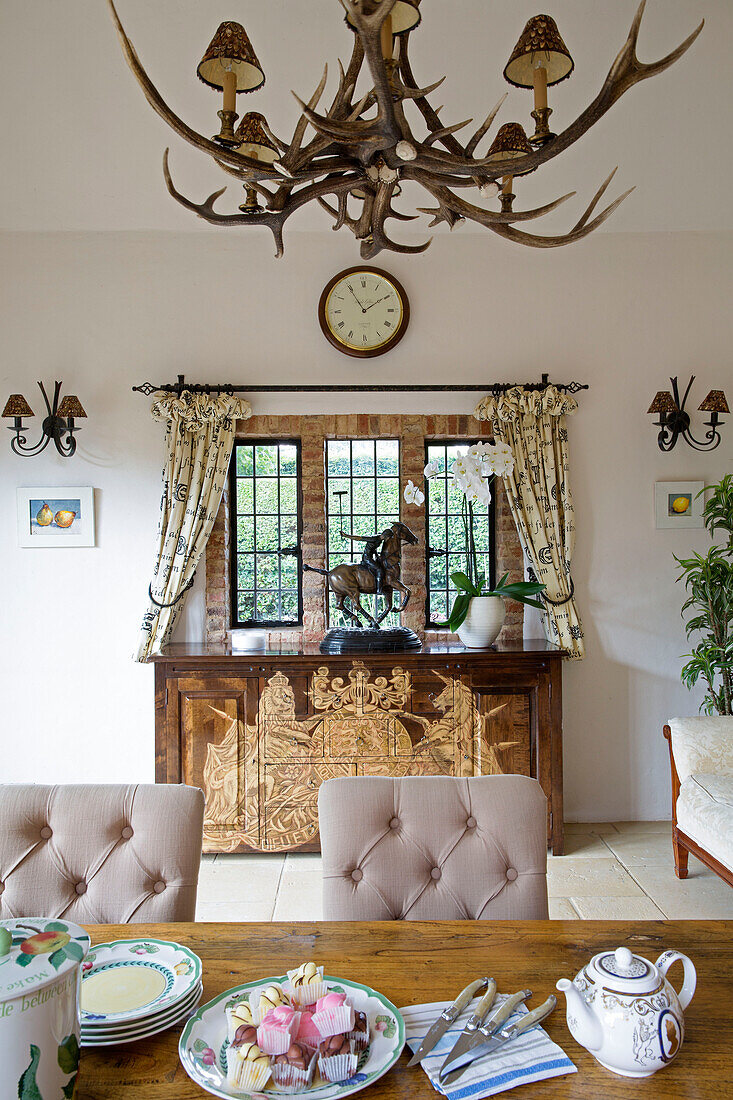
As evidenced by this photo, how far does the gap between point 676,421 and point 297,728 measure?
2607 mm

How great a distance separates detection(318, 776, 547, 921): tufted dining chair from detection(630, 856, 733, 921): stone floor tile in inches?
73.0

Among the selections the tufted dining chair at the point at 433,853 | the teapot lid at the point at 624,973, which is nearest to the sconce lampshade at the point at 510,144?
the tufted dining chair at the point at 433,853

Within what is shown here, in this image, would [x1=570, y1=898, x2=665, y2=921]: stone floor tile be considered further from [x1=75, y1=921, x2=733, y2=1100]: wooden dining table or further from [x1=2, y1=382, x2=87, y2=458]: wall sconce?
[x1=2, y1=382, x2=87, y2=458]: wall sconce

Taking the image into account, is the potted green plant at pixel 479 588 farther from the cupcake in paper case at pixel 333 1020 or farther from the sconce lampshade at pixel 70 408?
the cupcake in paper case at pixel 333 1020

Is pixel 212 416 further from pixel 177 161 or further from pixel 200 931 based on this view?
pixel 200 931

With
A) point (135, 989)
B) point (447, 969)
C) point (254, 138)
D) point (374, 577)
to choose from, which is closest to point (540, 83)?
point (254, 138)

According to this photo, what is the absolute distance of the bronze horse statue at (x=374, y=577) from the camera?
3980 mm

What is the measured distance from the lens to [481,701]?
391 centimetres

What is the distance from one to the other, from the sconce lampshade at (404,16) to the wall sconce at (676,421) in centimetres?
316

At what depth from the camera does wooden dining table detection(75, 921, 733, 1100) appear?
1.07 meters

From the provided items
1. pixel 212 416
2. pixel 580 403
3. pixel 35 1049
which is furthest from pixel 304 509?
pixel 35 1049

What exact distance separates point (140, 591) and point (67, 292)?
1678mm

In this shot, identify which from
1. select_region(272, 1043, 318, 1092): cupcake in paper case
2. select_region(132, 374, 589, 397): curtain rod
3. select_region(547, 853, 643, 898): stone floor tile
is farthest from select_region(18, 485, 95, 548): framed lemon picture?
select_region(272, 1043, 318, 1092): cupcake in paper case

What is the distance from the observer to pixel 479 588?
418 cm
